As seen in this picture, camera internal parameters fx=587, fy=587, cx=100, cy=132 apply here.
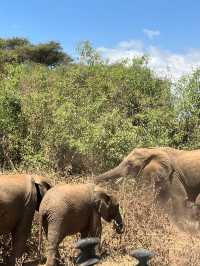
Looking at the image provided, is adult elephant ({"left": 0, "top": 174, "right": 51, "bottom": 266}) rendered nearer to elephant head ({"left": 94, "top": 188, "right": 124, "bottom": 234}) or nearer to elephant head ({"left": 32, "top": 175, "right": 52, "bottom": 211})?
elephant head ({"left": 32, "top": 175, "right": 52, "bottom": 211})

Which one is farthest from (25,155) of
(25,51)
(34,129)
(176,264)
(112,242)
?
(25,51)

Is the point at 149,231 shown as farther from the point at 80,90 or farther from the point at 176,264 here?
the point at 80,90

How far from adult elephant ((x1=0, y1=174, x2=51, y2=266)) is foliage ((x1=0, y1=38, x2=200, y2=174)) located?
12.3 ft

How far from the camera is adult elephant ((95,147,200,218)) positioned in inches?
369

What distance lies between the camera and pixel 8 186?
6996mm

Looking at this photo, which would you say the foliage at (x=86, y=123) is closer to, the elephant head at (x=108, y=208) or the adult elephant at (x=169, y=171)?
the adult elephant at (x=169, y=171)

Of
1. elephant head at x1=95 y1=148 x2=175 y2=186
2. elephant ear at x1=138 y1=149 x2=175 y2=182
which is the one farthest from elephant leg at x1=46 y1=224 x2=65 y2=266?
elephant ear at x1=138 y1=149 x2=175 y2=182

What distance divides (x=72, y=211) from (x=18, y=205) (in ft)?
2.15

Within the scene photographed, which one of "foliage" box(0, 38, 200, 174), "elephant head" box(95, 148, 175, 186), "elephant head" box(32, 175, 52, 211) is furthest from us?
"foliage" box(0, 38, 200, 174)

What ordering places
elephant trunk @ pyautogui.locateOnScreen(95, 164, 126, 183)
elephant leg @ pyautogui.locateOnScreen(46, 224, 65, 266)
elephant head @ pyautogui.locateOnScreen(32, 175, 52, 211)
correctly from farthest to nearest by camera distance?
elephant trunk @ pyautogui.locateOnScreen(95, 164, 126, 183)
elephant head @ pyautogui.locateOnScreen(32, 175, 52, 211)
elephant leg @ pyautogui.locateOnScreen(46, 224, 65, 266)

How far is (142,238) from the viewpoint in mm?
7828

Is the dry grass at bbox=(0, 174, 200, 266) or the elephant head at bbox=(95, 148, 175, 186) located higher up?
the elephant head at bbox=(95, 148, 175, 186)

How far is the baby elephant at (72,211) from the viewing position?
6.93 m

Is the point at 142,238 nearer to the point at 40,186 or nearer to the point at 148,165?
the point at 40,186
